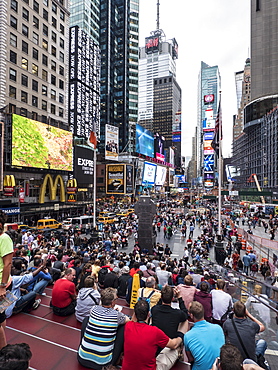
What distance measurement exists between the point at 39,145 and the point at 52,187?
25.1 feet

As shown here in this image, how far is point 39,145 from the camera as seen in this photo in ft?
110

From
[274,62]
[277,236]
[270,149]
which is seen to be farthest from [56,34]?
[274,62]

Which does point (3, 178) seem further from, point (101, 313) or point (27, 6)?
point (101, 313)

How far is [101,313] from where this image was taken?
12.1ft

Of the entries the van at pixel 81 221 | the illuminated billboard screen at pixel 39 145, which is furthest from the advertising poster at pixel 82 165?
the van at pixel 81 221

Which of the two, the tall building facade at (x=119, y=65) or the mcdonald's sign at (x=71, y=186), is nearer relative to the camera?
the mcdonald's sign at (x=71, y=186)

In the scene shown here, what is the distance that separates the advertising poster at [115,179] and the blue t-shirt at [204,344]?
43551mm

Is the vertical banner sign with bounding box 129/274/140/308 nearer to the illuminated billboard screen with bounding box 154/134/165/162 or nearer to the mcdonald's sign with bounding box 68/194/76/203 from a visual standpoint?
the mcdonald's sign with bounding box 68/194/76/203

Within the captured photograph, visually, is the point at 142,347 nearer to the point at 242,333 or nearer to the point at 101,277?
the point at 242,333

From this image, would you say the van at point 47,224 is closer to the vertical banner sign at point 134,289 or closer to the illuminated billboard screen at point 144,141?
the vertical banner sign at point 134,289

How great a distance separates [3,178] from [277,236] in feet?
115

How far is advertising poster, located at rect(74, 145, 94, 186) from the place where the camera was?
1719 inches

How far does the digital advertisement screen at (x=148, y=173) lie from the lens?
55.4 metres

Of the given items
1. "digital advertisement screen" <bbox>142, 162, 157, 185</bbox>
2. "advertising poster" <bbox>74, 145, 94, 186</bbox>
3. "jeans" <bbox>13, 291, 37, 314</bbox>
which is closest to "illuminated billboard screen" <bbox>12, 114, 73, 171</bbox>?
"advertising poster" <bbox>74, 145, 94, 186</bbox>
